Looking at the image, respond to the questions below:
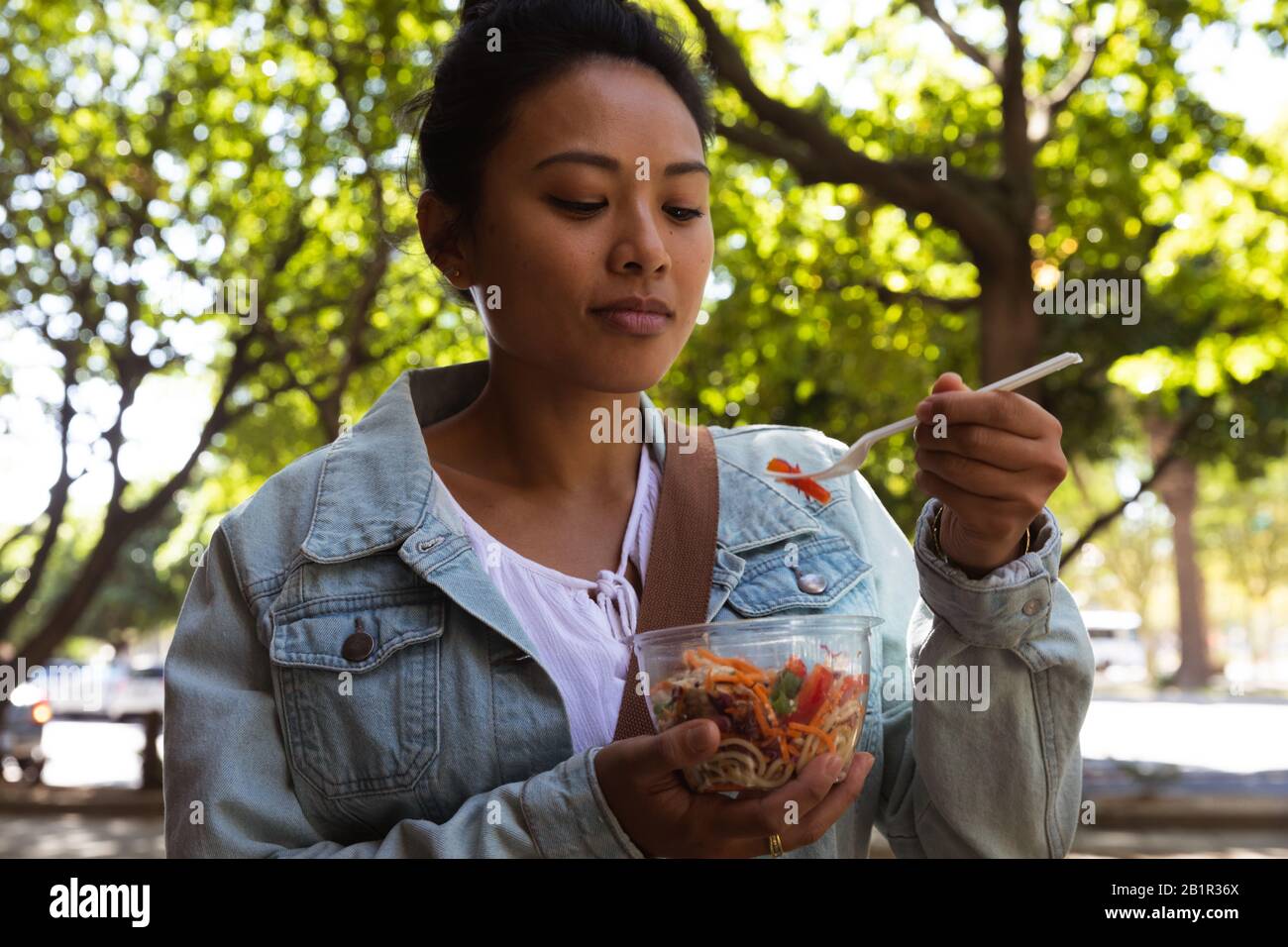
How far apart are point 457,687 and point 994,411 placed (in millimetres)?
904

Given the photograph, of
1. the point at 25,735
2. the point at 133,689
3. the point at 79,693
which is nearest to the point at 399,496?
the point at 25,735

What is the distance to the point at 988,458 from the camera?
4.95ft

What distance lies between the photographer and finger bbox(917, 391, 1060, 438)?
1495mm

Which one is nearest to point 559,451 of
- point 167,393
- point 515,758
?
point 515,758

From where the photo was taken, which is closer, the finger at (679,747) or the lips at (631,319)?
the finger at (679,747)

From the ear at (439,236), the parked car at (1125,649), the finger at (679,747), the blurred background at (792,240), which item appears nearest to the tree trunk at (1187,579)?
the blurred background at (792,240)

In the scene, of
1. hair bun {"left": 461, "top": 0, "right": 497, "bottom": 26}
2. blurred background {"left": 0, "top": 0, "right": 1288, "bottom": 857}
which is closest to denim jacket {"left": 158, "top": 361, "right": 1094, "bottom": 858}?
hair bun {"left": 461, "top": 0, "right": 497, "bottom": 26}

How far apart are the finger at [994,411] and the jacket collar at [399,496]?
2.07 ft

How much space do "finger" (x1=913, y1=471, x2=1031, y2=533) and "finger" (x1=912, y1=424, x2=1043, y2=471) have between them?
5 centimetres

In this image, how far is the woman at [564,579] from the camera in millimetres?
1637

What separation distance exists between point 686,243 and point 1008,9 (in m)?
6.44

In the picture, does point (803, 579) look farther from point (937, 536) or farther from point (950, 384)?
point (950, 384)

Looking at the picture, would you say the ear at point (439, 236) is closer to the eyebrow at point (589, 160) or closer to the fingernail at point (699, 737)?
the eyebrow at point (589, 160)

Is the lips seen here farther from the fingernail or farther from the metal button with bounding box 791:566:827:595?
the fingernail
